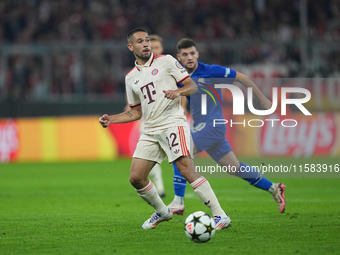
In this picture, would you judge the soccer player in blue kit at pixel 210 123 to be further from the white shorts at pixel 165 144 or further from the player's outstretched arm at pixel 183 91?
the white shorts at pixel 165 144

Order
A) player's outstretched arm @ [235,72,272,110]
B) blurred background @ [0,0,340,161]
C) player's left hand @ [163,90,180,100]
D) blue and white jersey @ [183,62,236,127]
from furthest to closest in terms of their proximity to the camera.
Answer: blurred background @ [0,0,340,161]
blue and white jersey @ [183,62,236,127]
player's outstretched arm @ [235,72,272,110]
player's left hand @ [163,90,180,100]

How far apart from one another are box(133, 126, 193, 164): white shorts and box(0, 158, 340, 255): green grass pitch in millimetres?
895

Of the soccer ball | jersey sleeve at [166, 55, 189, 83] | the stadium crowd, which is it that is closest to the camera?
the soccer ball

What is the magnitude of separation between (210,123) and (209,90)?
0.45 m

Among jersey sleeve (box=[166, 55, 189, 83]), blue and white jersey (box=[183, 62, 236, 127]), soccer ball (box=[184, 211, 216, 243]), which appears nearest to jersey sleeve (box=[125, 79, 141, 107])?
jersey sleeve (box=[166, 55, 189, 83])

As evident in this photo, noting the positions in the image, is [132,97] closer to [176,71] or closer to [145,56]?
[145,56]

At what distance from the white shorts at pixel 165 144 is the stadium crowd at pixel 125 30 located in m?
12.7

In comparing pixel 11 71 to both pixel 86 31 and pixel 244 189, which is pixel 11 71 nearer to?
pixel 86 31

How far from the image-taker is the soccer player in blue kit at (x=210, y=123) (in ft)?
28.9

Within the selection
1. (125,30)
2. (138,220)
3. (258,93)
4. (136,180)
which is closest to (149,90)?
(136,180)

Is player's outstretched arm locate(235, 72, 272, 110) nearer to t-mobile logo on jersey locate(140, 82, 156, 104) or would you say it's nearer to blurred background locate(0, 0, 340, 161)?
t-mobile logo on jersey locate(140, 82, 156, 104)

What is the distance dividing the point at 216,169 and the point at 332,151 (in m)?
9.15

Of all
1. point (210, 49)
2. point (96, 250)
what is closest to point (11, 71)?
point (210, 49)

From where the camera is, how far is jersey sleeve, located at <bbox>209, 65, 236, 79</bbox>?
857 cm
